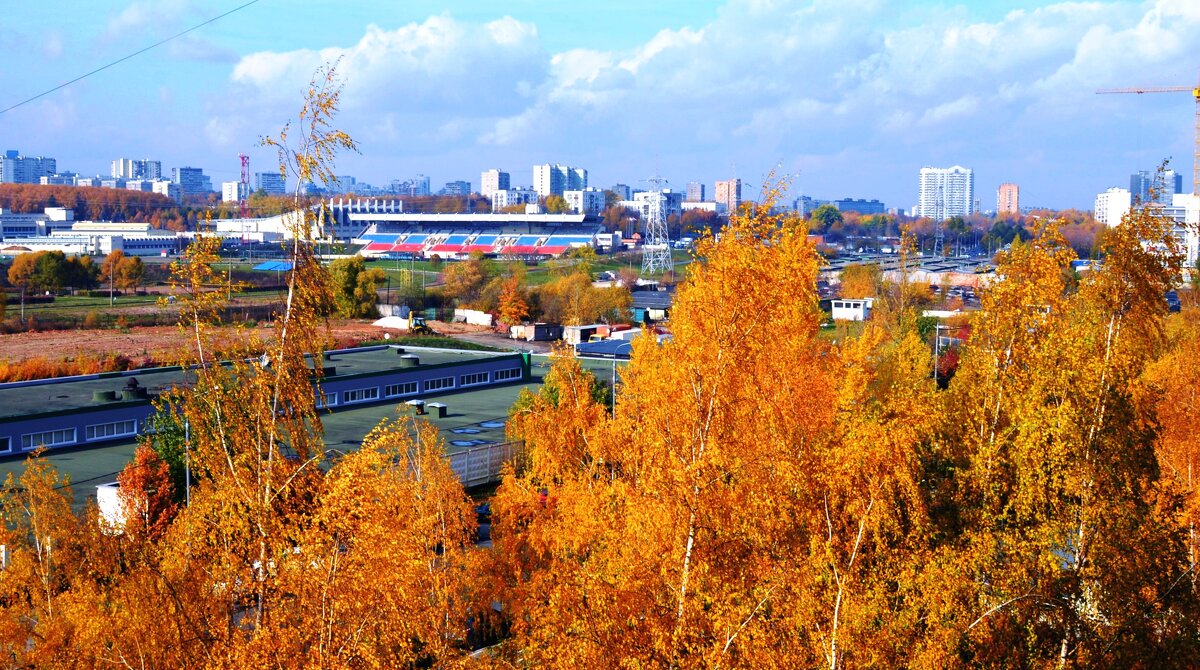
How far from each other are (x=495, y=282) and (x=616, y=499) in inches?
1234

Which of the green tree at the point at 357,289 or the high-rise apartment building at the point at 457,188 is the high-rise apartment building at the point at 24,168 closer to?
the high-rise apartment building at the point at 457,188

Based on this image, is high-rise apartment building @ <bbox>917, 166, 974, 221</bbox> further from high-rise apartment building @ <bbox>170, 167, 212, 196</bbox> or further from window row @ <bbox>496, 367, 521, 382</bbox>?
window row @ <bbox>496, 367, 521, 382</bbox>

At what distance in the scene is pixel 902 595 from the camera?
→ 513 centimetres

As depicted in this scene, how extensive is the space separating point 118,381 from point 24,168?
130m

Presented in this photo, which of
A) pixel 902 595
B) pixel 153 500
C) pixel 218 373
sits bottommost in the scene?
pixel 153 500

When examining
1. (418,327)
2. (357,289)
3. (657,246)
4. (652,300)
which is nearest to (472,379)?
(418,327)

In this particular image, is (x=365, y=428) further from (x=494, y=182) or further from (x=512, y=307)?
(x=494, y=182)

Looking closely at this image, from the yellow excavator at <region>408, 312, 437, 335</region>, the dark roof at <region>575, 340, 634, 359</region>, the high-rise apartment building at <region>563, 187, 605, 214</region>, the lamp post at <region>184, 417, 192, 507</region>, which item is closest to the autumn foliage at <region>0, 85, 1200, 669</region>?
the lamp post at <region>184, 417, 192, 507</region>

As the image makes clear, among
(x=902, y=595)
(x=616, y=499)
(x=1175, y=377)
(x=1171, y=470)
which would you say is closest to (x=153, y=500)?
(x=616, y=499)

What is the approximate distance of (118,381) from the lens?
58.6 feet

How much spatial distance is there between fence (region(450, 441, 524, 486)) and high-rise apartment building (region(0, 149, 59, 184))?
421 ft

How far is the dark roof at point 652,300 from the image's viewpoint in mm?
38931

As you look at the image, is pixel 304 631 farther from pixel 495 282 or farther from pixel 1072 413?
pixel 495 282

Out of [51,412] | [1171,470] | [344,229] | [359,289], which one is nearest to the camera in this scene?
[1171,470]
